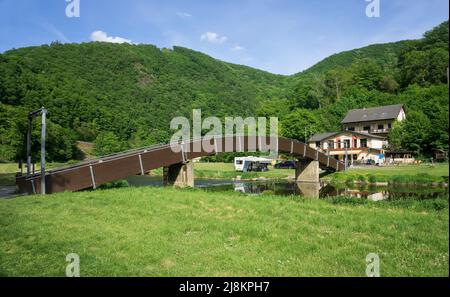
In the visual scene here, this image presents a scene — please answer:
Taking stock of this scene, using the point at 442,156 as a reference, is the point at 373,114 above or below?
above

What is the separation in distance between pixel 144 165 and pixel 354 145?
48.7m

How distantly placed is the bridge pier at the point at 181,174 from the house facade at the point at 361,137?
33.3 meters

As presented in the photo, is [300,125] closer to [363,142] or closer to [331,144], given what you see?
[331,144]

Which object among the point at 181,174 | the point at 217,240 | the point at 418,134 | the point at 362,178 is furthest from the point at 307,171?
the point at 217,240

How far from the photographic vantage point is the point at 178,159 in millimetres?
27656

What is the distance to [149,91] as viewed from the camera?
13125 centimetres

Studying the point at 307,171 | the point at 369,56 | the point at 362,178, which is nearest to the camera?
the point at 362,178

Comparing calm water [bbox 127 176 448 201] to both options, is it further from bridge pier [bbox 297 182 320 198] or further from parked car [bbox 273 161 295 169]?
parked car [bbox 273 161 295 169]

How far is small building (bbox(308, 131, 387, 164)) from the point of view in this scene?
56381 mm

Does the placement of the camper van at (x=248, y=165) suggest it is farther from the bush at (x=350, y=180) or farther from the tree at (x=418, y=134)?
the tree at (x=418, y=134)

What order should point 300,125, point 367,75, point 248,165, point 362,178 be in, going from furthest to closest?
point 367,75 < point 300,125 < point 248,165 < point 362,178
